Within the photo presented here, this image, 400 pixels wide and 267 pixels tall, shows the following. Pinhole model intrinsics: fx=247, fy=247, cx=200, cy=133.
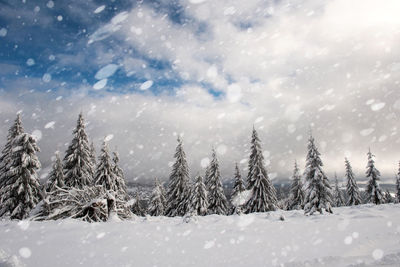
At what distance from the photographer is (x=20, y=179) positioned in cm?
2388

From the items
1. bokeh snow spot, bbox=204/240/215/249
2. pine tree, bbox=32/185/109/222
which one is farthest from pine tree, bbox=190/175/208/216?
bokeh snow spot, bbox=204/240/215/249

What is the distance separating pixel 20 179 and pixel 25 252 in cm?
2482

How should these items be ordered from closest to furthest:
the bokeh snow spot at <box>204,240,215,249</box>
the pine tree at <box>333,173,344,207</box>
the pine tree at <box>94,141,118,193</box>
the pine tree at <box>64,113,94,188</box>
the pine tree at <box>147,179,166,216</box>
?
→ the bokeh snow spot at <box>204,240,215,249</box> < the pine tree at <box>64,113,94,188</box> < the pine tree at <box>94,141,118,193</box> < the pine tree at <box>147,179,166,216</box> < the pine tree at <box>333,173,344,207</box>

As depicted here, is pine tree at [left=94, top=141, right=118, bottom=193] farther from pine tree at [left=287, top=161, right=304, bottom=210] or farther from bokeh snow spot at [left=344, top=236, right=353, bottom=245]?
bokeh snow spot at [left=344, top=236, right=353, bottom=245]

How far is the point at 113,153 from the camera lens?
34.2 meters

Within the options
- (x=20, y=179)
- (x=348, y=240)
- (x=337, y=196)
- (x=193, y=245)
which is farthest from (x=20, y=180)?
(x=337, y=196)

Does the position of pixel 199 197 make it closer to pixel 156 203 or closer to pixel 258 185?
pixel 258 185

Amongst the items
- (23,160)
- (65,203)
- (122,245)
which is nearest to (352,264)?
(122,245)

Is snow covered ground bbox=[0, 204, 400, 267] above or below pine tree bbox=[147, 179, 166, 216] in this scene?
above

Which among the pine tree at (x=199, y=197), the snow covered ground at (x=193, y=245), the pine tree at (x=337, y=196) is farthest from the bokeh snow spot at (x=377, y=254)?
the pine tree at (x=337, y=196)

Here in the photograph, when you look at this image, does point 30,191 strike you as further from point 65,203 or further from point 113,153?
point 65,203

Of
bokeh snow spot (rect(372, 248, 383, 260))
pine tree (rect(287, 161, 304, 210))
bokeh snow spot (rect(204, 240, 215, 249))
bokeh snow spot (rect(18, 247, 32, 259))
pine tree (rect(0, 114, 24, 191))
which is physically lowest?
pine tree (rect(287, 161, 304, 210))

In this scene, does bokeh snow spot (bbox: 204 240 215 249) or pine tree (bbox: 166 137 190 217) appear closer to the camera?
bokeh snow spot (bbox: 204 240 215 249)

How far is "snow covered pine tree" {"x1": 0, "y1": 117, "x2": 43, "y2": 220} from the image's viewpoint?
77.4ft
